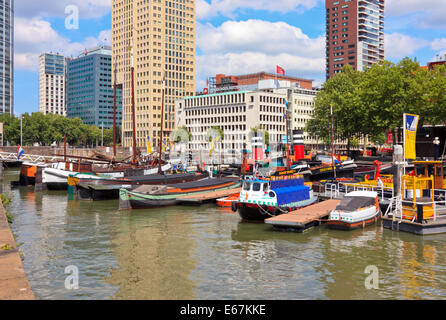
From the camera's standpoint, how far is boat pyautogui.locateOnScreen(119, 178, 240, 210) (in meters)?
42.2

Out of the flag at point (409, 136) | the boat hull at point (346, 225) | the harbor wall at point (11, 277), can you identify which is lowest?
the boat hull at point (346, 225)

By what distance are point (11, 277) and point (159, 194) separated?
29946 mm

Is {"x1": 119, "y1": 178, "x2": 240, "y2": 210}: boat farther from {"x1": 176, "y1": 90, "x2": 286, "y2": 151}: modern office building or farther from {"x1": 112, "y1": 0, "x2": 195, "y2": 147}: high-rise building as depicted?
{"x1": 112, "y1": 0, "x2": 195, "y2": 147}: high-rise building

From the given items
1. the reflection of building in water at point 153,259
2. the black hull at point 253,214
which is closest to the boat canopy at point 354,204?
the black hull at point 253,214

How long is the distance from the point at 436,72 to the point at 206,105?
101170 mm

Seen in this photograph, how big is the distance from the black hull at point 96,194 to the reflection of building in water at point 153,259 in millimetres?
15536

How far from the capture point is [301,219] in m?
30.4

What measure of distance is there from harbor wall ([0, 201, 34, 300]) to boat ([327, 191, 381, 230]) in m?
21.6

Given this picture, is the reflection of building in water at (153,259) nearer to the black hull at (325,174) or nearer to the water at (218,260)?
the water at (218,260)

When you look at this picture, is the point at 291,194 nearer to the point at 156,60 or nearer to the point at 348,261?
the point at 348,261

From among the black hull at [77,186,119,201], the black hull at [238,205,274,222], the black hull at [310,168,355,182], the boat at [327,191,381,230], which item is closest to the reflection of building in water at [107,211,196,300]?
the black hull at [238,205,274,222]

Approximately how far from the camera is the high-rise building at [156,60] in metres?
187
